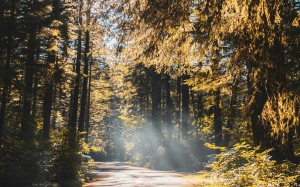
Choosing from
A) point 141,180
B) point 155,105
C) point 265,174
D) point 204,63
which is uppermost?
point 204,63

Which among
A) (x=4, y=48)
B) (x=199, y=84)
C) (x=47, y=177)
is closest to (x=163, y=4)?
(x=199, y=84)

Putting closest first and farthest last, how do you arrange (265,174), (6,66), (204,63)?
(265,174) < (204,63) < (6,66)

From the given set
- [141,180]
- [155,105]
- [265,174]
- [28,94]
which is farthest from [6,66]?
[155,105]

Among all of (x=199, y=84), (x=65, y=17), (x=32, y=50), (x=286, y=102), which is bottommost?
(x=286, y=102)

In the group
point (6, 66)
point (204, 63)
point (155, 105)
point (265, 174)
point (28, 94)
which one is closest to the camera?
point (265, 174)

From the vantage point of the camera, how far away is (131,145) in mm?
44031

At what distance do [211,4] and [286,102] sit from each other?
7.36 ft

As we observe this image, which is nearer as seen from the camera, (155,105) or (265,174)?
(265,174)

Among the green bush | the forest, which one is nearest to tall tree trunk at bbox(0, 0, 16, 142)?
the forest

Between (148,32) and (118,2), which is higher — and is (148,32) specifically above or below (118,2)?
below

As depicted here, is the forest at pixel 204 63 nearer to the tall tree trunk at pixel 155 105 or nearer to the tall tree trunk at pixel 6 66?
the tall tree trunk at pixel 6 66

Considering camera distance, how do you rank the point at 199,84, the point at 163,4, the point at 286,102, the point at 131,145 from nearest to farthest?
the point at 286,102
the point at 163,4
the point at 199,84
the point at 131,145

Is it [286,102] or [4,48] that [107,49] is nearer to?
[286,102]

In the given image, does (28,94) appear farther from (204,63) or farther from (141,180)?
(204,63)
